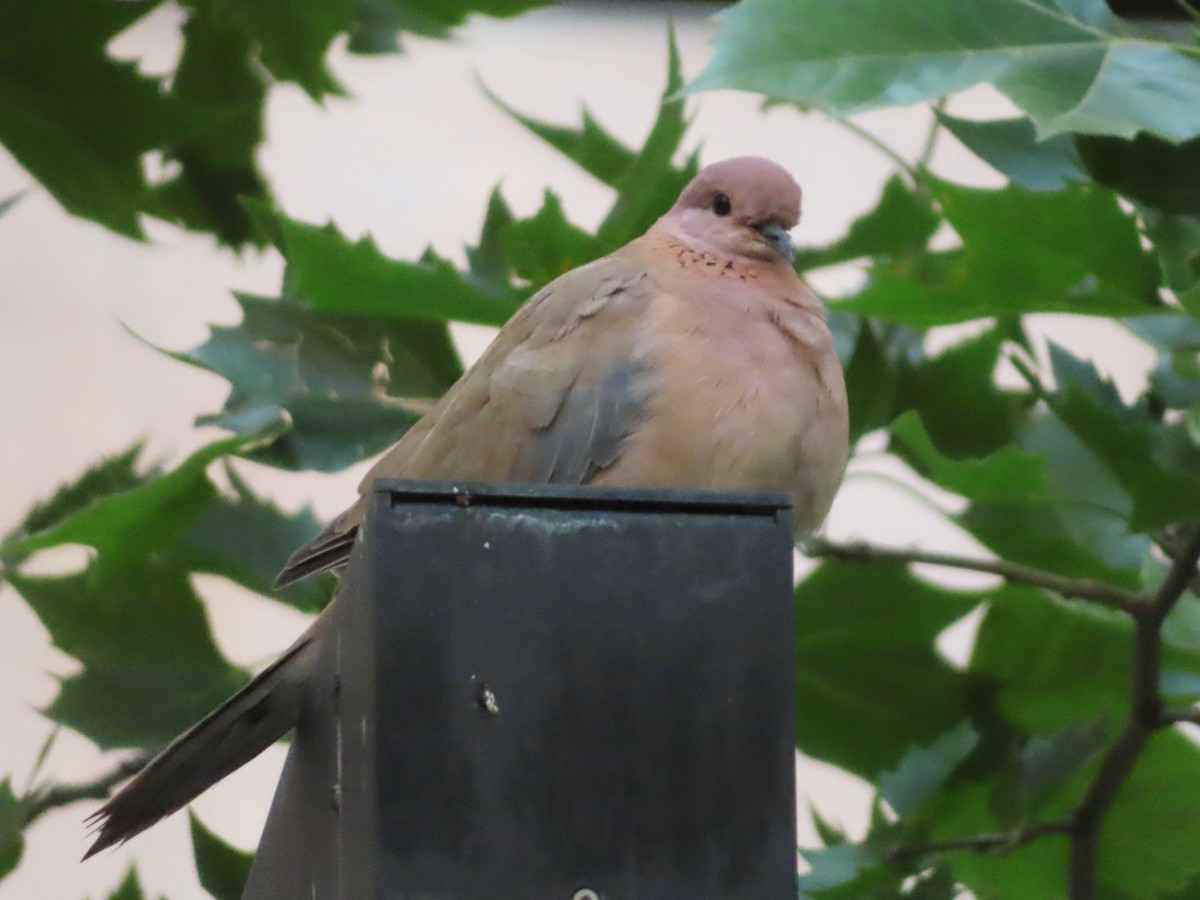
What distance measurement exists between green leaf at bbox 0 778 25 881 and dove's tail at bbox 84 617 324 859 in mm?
496

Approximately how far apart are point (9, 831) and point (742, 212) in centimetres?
93

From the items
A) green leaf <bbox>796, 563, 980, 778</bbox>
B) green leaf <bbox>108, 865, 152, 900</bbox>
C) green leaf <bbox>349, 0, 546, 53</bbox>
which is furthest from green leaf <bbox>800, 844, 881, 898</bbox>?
green leaf <bbox>349, 0, 546, 53</bbox>

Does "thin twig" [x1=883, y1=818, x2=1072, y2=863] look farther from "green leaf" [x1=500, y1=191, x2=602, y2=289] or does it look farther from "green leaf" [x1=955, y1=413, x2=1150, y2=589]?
"green leaf" [x1=500, y1=191, x2=602, y2=289]

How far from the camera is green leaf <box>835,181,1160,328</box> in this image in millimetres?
1354

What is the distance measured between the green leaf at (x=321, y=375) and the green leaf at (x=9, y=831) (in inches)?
16.3

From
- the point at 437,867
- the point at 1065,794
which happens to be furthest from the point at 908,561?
the point at 437,867

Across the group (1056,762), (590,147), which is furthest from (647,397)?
(1056,762)

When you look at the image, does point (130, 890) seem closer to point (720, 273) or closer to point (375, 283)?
point (375, 283)

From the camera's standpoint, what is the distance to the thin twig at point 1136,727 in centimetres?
143

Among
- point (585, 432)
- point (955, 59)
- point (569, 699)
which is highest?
point (955, 59)

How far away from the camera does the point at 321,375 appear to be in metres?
1.67

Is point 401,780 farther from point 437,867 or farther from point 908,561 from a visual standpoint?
point 908,561

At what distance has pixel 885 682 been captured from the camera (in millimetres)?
1786

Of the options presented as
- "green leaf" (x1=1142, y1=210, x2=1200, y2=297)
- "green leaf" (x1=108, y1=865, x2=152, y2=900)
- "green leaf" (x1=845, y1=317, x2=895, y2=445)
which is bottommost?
"green leaf" (x1=108, y1=865, x2=152, y2=900)
